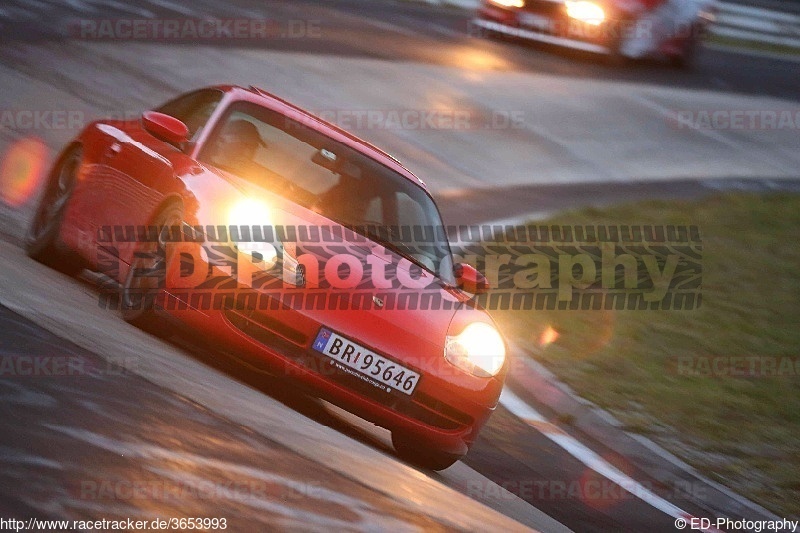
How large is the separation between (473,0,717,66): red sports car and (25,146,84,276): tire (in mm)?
13283

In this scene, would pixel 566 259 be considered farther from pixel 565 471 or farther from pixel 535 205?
pixel 565 471

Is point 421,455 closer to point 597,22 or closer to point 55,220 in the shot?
point 55,220

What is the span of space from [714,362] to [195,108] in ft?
15.4

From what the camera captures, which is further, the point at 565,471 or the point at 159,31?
the point at 159,31

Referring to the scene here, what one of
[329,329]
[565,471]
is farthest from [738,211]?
[329,329]

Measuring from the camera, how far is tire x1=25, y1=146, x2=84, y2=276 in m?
8.15

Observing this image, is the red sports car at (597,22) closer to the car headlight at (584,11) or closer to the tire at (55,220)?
the car headlight at (584,11)

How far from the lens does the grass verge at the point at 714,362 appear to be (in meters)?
8.73

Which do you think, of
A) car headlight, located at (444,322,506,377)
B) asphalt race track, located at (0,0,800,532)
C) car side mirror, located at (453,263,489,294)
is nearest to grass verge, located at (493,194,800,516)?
asphalt race track, located at (0,0,800,532)

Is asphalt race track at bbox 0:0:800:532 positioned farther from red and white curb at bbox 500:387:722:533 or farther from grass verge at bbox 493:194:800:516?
grass verge at bbox 493:194:800:516

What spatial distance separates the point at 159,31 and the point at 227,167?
37.3 feet

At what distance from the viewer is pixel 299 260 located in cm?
660

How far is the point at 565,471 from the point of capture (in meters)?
7.61

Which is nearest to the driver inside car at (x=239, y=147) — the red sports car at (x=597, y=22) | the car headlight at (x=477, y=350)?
the car headlight at (x=477, y=350)
